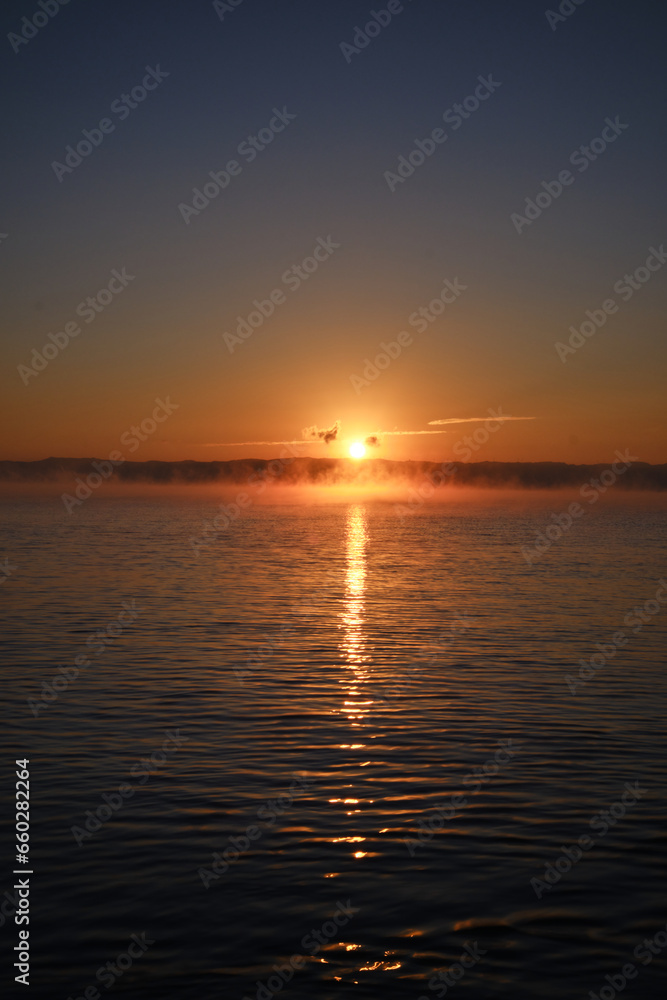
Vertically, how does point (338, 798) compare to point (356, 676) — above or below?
below

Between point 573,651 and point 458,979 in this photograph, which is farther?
point 573,651

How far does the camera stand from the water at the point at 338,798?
36.9ft

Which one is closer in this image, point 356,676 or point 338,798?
point 338,798

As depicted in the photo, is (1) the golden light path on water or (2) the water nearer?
(2) the water

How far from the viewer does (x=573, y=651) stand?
32094 millimetres

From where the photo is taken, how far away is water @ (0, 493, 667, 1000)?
1124cm

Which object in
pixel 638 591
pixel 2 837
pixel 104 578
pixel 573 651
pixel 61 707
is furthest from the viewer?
pixel 104 578

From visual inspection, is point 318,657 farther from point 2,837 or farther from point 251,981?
point 251,981

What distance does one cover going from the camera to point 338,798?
17.0 m

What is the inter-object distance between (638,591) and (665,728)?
2987 cm

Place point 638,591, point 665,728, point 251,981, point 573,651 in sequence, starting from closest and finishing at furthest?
point 251,981, point 665,728, point 573,651, point 638,591

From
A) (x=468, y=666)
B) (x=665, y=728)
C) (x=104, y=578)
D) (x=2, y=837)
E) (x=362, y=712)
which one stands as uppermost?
(x=104, y=578)

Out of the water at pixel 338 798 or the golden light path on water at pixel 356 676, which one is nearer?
the water at pixel 338 798

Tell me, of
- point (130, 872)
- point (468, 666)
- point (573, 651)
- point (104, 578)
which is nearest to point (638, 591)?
point (573, 651)
